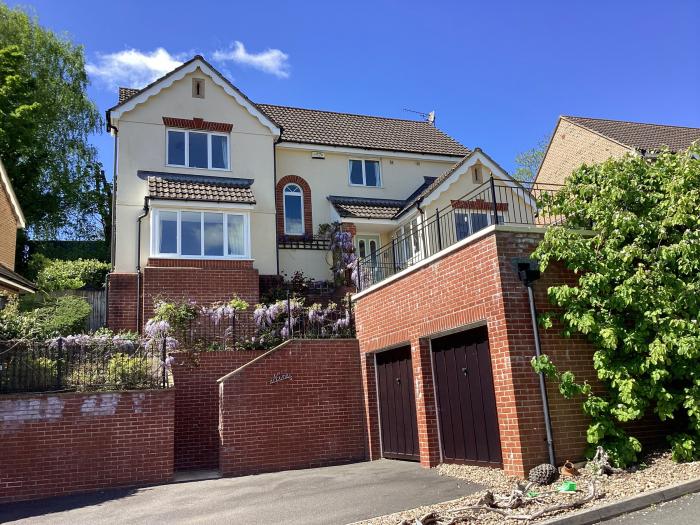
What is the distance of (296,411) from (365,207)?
986 centimetres

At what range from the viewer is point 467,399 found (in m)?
9.51

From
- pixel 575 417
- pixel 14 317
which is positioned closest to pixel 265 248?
pixel 14 317

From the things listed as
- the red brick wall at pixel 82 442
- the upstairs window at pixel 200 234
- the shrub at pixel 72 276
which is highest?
the upstairs window at pixel 200 234

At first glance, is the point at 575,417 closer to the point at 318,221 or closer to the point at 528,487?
the point at 528,487

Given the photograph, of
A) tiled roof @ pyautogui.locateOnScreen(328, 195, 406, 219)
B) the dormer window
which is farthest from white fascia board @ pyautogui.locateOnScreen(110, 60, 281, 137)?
tiled roof @ pyautogui.locateOnScreen(328, 195, 406, 219)

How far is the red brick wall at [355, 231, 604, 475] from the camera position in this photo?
8.10 m

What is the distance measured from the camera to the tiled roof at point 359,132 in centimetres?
2152

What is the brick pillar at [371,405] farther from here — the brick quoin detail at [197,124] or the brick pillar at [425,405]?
the brick quoin detail at [197,124]

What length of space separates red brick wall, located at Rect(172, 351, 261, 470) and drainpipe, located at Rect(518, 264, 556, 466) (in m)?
6.90

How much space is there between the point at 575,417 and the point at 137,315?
11603 millimetres

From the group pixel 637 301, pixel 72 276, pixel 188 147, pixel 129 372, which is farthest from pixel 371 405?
pixel 72 276

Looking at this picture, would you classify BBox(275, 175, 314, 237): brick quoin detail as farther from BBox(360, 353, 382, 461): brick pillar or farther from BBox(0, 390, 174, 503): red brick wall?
BBox(0, 390, 174, 503): red brick wall

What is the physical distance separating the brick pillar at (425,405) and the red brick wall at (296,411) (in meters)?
2.28

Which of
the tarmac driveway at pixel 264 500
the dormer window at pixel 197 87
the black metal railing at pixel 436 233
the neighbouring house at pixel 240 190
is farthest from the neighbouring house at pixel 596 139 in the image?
the tarmac driveway at pixel 264 500
